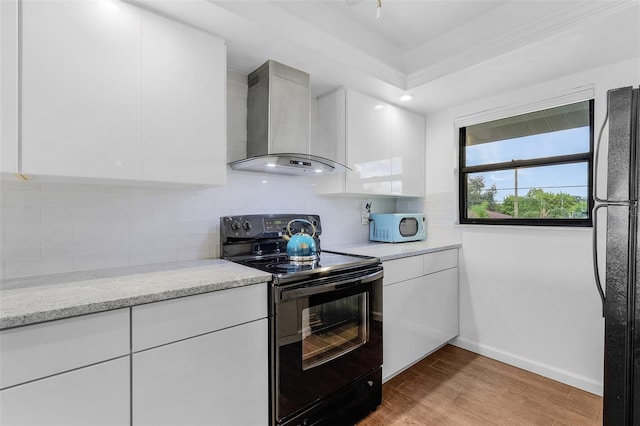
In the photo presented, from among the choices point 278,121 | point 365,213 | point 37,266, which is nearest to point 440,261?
point 365,213

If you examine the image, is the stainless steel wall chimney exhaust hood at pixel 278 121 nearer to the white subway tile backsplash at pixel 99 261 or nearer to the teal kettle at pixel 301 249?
the teal kettle at pixel 301 249

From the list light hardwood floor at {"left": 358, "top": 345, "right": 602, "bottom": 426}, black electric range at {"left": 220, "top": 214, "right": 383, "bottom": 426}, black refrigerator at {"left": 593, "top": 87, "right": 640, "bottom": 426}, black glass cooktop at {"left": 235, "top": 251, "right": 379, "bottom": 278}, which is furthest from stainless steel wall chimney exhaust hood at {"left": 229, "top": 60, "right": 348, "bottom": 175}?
light hardwood floor at {"left": 358, "top": 345, "right": 602, "bottom": 426}

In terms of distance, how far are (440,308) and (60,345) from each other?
246cm

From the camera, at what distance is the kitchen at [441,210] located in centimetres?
149

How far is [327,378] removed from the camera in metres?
1.66

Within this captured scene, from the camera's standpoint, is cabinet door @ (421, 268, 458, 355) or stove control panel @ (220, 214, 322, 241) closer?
stove control panel @ (220, 214, 322, 241)

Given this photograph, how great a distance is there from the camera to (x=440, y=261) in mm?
2584

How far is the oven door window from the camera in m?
1.60

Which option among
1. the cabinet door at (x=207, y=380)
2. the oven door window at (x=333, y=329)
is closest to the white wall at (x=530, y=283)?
the oven door window at (x=333, y=329)

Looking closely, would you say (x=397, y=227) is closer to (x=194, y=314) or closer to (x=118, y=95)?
(x=194, y=314)

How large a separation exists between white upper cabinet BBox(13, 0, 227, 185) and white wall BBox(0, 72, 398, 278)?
0.29 meters

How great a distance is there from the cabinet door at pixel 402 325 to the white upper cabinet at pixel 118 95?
4.61ft

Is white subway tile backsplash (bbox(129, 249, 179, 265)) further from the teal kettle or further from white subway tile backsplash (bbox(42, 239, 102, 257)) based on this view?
the teal kettle

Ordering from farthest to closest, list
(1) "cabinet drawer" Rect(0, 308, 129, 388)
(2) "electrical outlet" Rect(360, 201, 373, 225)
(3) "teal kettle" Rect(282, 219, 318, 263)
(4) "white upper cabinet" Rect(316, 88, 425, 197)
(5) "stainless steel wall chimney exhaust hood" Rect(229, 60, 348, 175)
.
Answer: (2) "electrical outlet" Rect(360, 201, 373, 225) < (4) "white upper cabinet" Rect(316, 88, 425, 197) < (5) "stainless steel wall chimney exhaust hood" Rect(229, 60, 348, 175) < (3) "teal kettle" Rect(282, 219, 318, 263) < (1) "cabinet drawer" Rect(0, 308, 129, 388)
